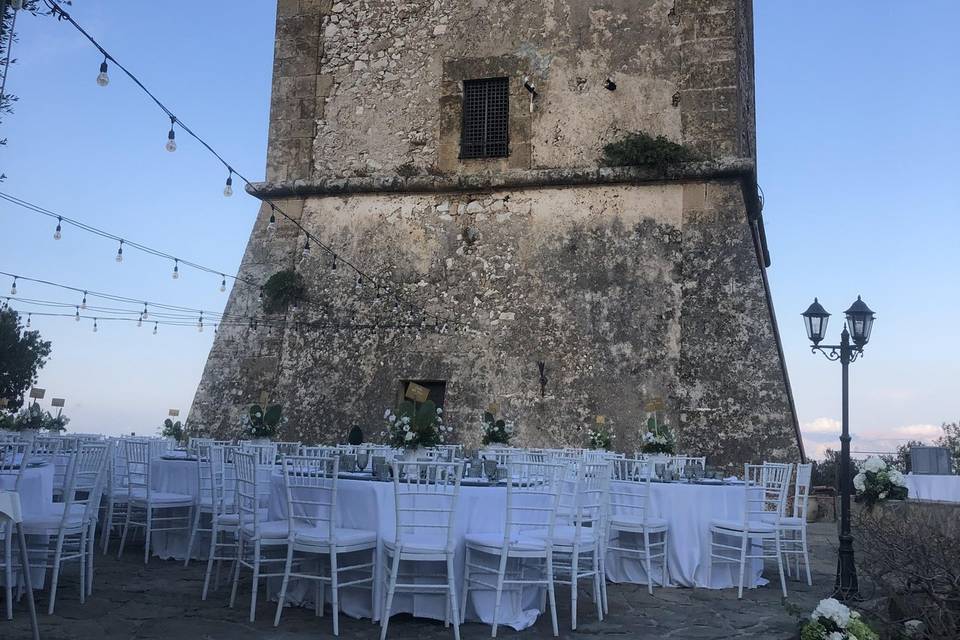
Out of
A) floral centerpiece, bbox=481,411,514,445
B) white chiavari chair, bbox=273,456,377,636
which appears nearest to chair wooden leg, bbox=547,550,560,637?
white chiavari chair, bbox=273,456,377,636

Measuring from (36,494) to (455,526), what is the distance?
2.65 m

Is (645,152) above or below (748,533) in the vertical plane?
above

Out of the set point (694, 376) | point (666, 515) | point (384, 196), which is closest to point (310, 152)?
point (384, 196)

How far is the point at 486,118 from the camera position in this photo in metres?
12.5

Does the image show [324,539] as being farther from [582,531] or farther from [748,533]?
[748,533]

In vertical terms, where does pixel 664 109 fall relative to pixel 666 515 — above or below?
above

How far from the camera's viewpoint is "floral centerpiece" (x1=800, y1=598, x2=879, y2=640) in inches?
151

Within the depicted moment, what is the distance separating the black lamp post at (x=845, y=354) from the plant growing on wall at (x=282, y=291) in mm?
7824

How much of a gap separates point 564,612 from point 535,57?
8.98 metres

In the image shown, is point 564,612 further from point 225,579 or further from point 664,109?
point 664,109

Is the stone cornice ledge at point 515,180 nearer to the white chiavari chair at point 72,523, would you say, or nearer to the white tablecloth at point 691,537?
the white tablecloth at point 691,537

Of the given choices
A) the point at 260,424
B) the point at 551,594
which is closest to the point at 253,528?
the point at 551,594

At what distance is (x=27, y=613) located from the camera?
4.87 m

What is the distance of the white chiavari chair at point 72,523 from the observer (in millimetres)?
4980
